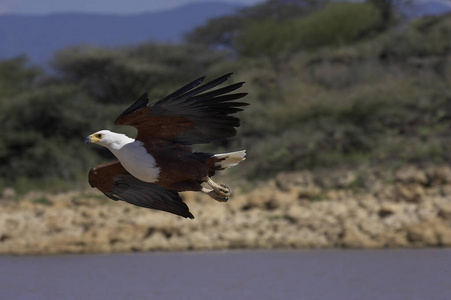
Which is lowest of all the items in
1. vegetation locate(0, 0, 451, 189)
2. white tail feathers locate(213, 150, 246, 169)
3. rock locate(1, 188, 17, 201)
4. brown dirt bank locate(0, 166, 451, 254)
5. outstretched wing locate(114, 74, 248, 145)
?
brown dirt bank locate(0, 166, 451, 254)

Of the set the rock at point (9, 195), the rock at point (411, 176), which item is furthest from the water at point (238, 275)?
the rock at point (9, 195)

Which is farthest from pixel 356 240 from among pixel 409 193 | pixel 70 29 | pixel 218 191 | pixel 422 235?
pixel 70 29

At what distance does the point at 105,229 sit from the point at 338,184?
449cm

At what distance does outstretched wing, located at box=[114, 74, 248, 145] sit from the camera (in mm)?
7387

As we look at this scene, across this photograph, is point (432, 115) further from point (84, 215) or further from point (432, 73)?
point (84, 215)

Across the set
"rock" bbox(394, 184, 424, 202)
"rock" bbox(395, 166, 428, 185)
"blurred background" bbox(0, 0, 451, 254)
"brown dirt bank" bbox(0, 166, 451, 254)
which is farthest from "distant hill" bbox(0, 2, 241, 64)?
"rock" bbox(394, 184, 424, 202)

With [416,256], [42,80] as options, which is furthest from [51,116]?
[416,256]

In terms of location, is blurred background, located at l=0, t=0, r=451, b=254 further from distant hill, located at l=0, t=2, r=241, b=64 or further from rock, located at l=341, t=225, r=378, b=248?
distant hill, located at l=0, t=2, r=241, b=64

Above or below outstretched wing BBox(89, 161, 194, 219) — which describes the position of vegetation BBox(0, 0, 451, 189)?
below

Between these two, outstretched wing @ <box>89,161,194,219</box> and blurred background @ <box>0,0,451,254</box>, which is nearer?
outstretched wing @ <box>89,161,194,219</box>

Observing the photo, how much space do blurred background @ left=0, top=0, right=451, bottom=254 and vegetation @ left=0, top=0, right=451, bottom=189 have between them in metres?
0.04

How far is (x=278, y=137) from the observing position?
2041cm

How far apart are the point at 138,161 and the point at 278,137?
12.9 m

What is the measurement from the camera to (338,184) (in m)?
17.0
